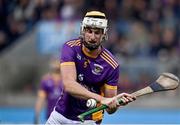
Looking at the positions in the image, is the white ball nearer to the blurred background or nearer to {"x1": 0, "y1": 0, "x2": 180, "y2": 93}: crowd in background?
the blurred background

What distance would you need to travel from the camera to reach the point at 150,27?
643 inches

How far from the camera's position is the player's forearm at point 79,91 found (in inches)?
261

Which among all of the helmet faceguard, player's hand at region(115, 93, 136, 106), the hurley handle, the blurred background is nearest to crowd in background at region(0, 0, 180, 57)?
the blurred background

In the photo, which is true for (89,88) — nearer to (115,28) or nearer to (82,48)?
(82,48)

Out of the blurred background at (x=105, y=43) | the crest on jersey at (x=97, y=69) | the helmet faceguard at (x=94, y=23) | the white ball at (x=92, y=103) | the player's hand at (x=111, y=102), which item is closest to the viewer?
the player's hand at (x=111, y=102)

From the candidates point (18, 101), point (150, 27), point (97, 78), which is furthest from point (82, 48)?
point (150, 27)

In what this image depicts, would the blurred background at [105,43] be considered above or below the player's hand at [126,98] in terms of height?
below

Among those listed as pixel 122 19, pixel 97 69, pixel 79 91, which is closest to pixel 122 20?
pixel 122 19

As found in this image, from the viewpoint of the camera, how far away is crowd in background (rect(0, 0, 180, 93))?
15.8 metres

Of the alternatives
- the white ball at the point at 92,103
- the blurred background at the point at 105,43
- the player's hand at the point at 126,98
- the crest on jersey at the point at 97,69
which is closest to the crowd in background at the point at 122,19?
the blurred background at the point at 105,43

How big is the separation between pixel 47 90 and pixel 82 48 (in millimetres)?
4065

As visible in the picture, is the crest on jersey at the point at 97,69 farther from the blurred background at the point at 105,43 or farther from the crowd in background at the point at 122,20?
the crowd in background at the point at 122,20

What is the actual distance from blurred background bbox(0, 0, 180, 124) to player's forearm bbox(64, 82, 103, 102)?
774 cm

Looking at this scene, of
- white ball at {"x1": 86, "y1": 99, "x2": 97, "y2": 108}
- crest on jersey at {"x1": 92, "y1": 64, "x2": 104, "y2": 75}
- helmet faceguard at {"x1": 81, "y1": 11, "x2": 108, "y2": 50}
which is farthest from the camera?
crest on jersey at {"x1": 92, "y1": 64, "x2": 104, "y2": 75}
